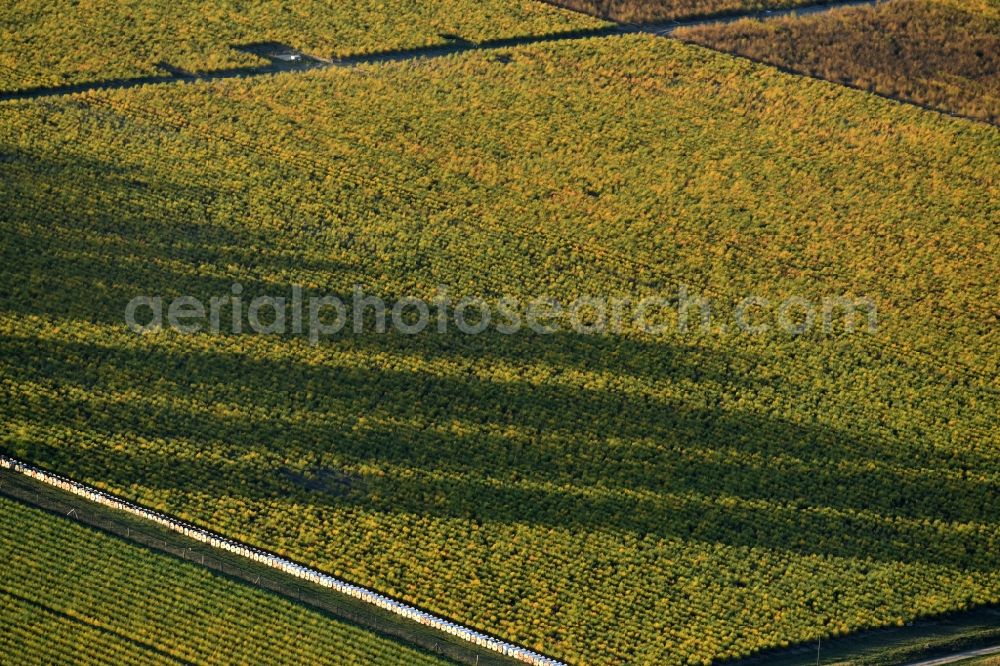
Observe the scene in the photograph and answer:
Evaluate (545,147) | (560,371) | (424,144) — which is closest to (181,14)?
(424,144)

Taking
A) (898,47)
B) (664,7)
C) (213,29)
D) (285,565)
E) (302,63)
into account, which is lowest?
(285,565)

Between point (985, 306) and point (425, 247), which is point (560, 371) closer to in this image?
point (425, 247)

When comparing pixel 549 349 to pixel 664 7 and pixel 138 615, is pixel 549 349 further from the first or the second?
pixel 664 7

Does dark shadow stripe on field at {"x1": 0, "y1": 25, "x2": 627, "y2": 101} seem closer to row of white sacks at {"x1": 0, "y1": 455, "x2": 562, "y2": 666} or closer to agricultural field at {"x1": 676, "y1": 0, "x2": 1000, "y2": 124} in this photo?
agricultural field at {"x1": 676, "y1": 0, "x2": 1000, "y2": 124}

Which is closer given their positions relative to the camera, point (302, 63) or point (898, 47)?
point (302, 63)

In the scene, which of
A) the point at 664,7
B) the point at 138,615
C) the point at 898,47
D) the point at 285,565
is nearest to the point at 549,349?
the point at 285,565

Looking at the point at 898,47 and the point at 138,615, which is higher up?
the point at 898,47

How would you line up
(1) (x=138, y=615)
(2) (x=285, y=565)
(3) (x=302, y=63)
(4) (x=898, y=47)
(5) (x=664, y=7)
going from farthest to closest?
(5) (x=664, y=7) < (4) (x=898, y=47) < (3) (x=302, y=63) < (2) (x=285, y=565) < (1) (x=138, y=615)
